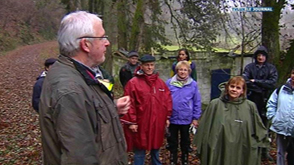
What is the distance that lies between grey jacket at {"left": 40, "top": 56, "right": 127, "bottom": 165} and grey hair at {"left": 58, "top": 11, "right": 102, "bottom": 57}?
7cm

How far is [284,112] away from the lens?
4297mm

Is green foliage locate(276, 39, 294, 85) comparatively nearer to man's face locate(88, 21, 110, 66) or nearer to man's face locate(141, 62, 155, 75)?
man's face locate(141, 62, 155, 75)

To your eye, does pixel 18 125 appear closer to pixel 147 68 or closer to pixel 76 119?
pixel 147 68

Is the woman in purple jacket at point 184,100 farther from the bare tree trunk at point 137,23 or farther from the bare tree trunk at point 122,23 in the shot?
the bare tree trunk at point 122,23

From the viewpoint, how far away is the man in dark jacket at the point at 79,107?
1786 millimetres

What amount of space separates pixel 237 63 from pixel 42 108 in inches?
462

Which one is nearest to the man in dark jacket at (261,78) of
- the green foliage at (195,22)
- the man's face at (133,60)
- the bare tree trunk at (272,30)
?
the bare tree trunk at (272,30)

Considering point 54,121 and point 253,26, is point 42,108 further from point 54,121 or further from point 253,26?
point 253,26

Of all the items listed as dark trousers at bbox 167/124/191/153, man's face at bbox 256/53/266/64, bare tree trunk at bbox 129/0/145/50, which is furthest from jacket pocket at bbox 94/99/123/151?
bare tree trunk at bbox 129/0/145/50

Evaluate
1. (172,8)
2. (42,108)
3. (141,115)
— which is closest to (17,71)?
(172,8)

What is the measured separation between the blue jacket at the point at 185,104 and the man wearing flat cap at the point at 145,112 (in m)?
0.28

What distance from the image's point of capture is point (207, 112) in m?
4.14

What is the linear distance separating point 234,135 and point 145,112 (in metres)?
1.22

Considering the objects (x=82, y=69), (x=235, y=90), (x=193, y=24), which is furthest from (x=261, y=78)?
(x=193, y=24)
